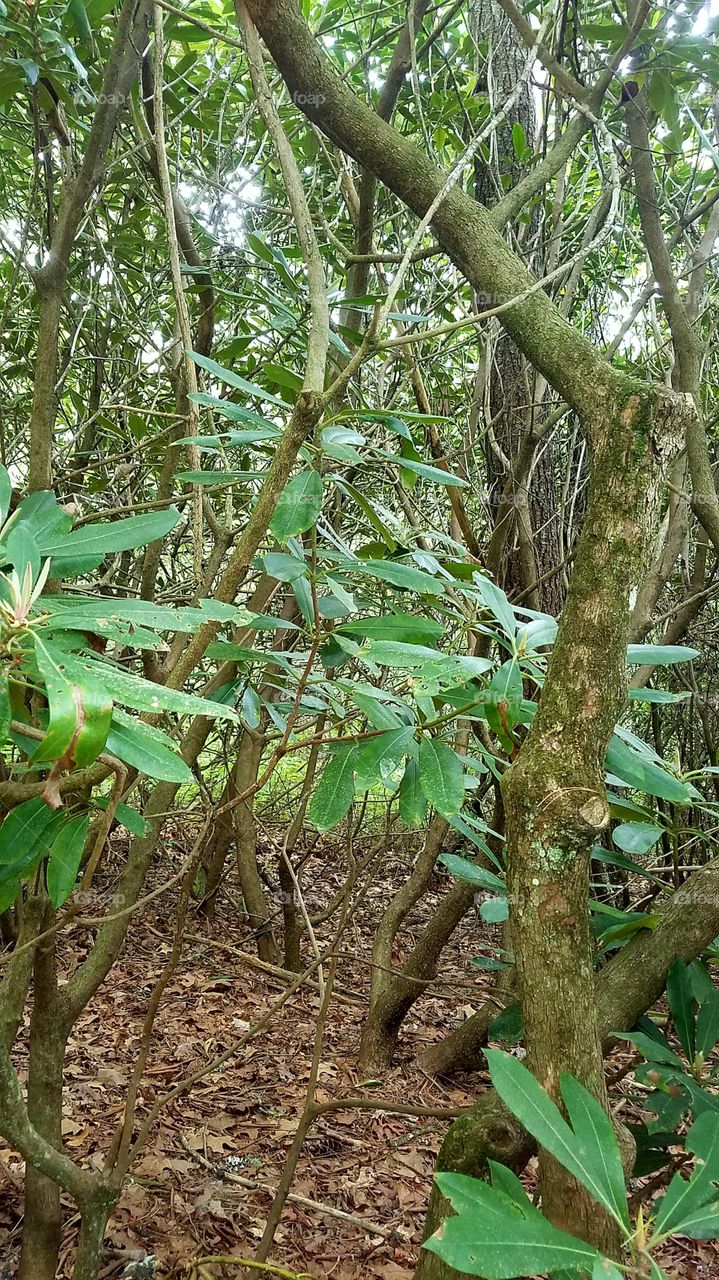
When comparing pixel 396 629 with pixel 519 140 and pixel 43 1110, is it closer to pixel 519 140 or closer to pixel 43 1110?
pixel 43 1110

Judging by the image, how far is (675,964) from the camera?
131 centimetres

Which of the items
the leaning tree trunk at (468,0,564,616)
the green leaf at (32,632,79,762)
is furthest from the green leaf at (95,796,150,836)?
the leaning tree trunk at (468,0,564,616)

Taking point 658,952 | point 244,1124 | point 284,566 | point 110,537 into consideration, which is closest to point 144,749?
point 110,537

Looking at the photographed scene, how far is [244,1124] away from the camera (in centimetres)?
249

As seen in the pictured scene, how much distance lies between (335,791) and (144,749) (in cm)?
46

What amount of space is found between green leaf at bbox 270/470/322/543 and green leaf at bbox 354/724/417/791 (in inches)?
12.4

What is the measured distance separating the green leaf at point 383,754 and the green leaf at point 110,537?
1.35 ft

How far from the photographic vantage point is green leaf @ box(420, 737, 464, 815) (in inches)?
42.8

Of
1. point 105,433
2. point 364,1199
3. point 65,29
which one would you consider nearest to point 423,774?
point 364,1199

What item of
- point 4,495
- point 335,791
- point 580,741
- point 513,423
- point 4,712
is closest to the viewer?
point 4,712

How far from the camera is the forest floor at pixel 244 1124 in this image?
196 centimetres

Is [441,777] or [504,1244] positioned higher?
[441,777]

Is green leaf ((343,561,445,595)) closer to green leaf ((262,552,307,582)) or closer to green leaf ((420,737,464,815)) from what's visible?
green leaf ((262,552,307,582))

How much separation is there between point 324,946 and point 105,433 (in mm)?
2506
